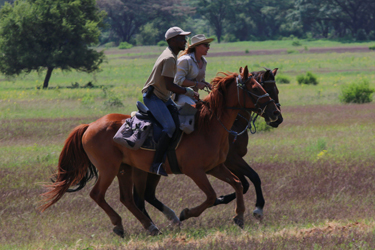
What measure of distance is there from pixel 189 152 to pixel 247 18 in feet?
303

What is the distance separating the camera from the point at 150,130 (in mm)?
7121

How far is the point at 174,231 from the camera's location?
282 inches

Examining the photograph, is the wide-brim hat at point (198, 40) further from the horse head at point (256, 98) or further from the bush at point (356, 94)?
the bush at point (356, 94)

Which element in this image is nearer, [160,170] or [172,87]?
[172,87]

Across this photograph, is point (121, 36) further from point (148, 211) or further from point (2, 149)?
point (148, 211)

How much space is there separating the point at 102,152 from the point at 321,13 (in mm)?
84039

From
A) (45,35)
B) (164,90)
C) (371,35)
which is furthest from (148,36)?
(164,90)

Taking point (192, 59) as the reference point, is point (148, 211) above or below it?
below

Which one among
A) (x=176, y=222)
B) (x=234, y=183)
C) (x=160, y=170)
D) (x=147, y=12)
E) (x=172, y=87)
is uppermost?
(x=172, y=87)

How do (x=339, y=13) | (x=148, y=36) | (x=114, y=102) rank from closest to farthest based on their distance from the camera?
(x=114, y=102), (x=339, y=13), (x=148, y=36)

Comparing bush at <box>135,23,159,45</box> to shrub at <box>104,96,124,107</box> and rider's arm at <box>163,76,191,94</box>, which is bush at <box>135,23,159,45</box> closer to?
shrub at <box>104,96,124,107</box>

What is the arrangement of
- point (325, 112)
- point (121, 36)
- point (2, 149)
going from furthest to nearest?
point (121, 36) < point (325, 112) < point (2, 149)

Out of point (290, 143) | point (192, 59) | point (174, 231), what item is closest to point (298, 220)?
point (174, 231)

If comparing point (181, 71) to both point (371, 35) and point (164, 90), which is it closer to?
point (164, 90)
